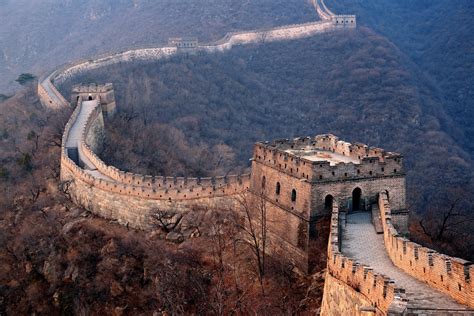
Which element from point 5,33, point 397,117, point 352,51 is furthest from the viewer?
point 5,33

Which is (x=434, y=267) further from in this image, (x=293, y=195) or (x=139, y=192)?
(x=139, y=192)

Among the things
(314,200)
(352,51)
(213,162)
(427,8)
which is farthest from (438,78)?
(314,200)

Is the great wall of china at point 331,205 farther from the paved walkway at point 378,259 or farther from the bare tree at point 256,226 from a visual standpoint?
the bare tree at point 256,226

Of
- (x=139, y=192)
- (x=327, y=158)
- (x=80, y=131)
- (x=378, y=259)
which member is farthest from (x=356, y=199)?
(x=80, y=131)

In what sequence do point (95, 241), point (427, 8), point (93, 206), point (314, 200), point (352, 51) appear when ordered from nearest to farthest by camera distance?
1. point (314, 200)
2. point (95, 241)
3. point (93, 206)
4. point (352, 51)
5. point (427, 8)

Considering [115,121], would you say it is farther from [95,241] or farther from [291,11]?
[291,11]

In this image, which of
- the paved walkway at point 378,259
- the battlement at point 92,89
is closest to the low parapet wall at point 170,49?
the battlement at point 92,89
